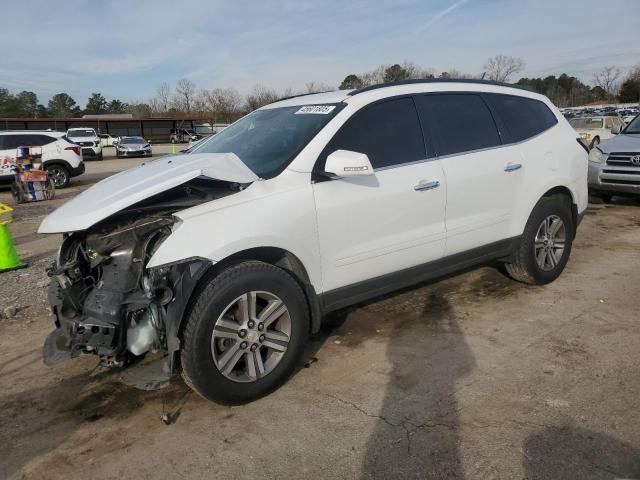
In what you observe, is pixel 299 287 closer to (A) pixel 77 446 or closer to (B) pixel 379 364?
(B) pixel 379 364

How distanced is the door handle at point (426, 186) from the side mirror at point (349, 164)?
2.18 ft

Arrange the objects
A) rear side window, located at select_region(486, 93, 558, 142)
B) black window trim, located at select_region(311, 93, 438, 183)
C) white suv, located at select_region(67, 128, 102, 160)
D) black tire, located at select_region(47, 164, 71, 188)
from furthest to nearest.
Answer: white suv, located at select_region(67, 128, 102, 160), black tire, located at select_region(47, 164, 71, 188), rear side window, located at select_region(486, 93, 558, 142), black window trim, located at select_region(311, 93, 438, 183)

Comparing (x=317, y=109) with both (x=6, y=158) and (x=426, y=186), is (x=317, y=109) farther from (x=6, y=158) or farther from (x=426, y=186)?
(x=6, y=158)

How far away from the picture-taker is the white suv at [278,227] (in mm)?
2852

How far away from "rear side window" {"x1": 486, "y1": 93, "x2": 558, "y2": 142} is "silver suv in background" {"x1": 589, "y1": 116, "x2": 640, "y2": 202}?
4.96 metres

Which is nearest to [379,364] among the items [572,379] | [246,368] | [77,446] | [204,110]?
[246,368]

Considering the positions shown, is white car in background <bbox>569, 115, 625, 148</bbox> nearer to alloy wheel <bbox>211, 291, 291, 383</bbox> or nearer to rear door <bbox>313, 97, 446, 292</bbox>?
rear door <bbox>313, 97, 446, 292</bbox>

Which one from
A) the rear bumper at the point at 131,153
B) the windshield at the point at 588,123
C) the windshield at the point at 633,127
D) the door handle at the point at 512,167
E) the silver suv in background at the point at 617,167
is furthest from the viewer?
the rear bumper at the point at 131,153

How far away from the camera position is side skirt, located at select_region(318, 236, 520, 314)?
347 cm

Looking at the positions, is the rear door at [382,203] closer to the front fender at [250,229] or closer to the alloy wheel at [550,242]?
the front fender at [250,229]

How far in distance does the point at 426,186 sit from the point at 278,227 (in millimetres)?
1263

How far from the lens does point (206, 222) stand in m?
2.88

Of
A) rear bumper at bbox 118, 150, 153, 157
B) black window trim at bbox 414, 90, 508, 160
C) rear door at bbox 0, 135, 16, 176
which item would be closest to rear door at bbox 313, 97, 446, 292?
black window trim at bbox 414, 90, 508, 160

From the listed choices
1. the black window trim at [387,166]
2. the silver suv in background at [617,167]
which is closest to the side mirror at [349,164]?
the black window trim at [387,166]
